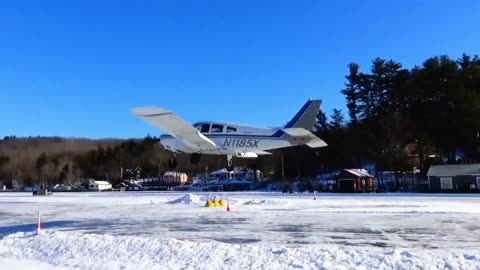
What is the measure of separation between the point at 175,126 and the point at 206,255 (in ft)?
27.6

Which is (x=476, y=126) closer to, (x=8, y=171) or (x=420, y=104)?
(x=420, y=104)

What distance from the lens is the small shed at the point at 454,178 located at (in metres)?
66.2

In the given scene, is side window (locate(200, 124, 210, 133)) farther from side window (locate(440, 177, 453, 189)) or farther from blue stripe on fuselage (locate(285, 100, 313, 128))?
side window (locate(440, 177, 453, 189))

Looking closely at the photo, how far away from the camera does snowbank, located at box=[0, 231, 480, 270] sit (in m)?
12.7

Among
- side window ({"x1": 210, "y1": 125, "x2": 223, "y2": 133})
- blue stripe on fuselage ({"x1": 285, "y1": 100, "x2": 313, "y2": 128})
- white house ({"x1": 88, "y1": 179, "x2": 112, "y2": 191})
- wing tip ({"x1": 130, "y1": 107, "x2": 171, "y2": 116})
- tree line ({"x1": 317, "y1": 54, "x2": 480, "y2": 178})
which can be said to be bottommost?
white house ({"x1": 88, "y1": 179, "x2": 112, "y2": 191})

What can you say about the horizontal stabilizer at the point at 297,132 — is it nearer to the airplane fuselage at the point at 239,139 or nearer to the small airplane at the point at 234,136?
Answer: the small airplane at the point at 234,136

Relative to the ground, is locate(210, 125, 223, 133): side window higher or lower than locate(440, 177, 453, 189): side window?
higher

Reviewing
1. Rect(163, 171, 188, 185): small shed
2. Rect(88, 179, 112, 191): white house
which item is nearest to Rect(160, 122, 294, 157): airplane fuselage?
Rect(88, 179, 112, 191): white house

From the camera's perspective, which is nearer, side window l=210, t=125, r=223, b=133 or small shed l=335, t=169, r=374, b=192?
side window l=210, t=125, r=223, b=133

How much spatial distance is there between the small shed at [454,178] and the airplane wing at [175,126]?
5276 cm

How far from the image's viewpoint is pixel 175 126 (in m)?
21.9

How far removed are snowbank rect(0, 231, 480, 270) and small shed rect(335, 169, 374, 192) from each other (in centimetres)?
6067

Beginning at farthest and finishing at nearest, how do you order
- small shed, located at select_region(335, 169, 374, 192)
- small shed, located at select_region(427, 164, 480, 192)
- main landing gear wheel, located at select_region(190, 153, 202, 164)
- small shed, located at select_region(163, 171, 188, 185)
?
small shed, located at select_region(163, 171, 188, 185) < small shed, located at select_region(335, 169, 374, 192) < small shed, located at select_region(427, 164, 480, 192) < main landing gear wheel, located at select_region(190, 153, 202, 164)

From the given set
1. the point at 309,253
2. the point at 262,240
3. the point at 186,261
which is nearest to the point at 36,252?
the point at 186,261
